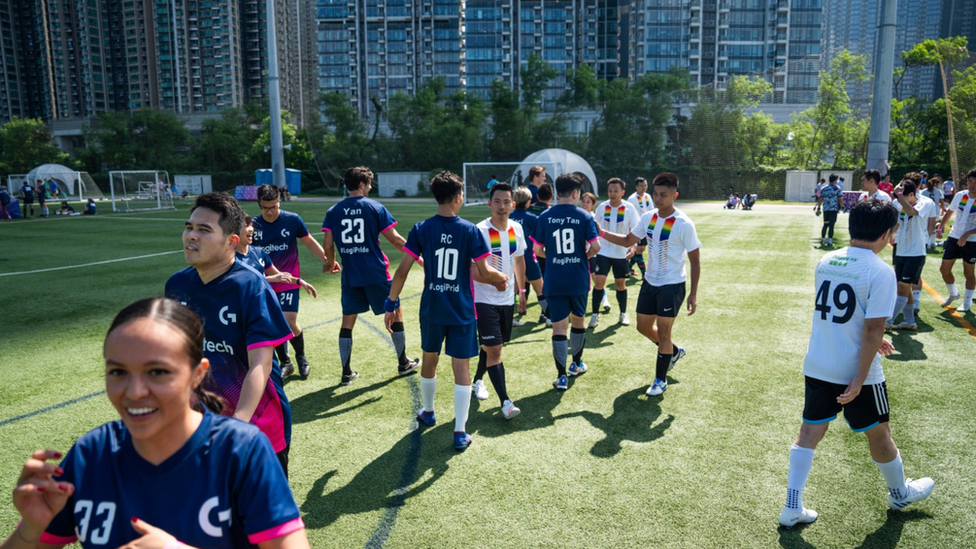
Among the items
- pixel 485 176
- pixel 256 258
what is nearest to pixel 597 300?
pixel 256 258

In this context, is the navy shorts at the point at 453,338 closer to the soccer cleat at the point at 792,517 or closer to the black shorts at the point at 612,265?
the soccer cleat at the point at 792,517

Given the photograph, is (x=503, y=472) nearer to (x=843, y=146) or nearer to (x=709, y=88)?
(x=709, y=88)

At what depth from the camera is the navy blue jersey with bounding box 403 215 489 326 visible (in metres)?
4.93

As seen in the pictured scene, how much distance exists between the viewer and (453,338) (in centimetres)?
503

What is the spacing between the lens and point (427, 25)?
395 ft

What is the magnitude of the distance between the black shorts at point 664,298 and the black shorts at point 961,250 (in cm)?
593

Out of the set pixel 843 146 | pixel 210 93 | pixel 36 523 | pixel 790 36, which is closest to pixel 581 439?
pixel 36 523

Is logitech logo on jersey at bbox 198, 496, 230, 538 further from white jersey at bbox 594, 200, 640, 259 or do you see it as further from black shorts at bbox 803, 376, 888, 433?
white jersey at bbox 594, 200, 640, 259

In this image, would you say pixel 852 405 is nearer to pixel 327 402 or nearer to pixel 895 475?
pixel 895 475

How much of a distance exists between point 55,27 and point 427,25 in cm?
6831

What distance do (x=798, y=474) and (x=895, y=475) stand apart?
631mm

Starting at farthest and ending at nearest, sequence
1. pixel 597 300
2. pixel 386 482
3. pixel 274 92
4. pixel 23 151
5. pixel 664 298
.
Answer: pixel 23 151 → pixel 274 92 → pixel 597 300 → pixel 664 298 → pixel 386 482

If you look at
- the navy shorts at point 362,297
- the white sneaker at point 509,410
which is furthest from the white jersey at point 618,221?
the white sneaker at point 509,410

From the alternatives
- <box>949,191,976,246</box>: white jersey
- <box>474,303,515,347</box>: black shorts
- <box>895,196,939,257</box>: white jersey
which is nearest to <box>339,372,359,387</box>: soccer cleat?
<box>474,303,515,347</box>: black shorts
